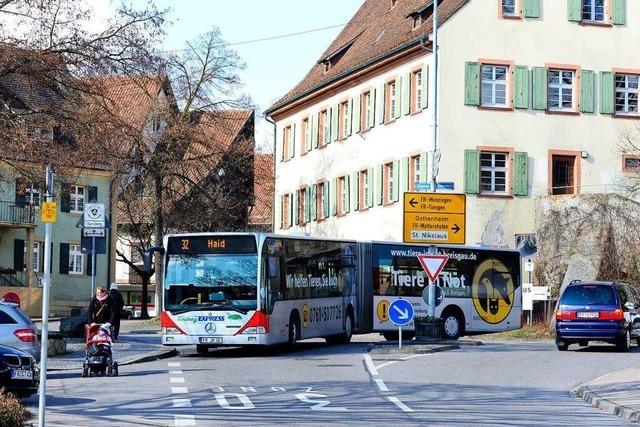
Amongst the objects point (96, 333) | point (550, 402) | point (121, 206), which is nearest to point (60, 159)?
point (96, 333)

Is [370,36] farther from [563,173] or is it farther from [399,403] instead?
[399,403]

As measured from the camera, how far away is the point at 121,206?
250 feet

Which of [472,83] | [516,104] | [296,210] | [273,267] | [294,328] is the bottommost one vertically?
[294,328]

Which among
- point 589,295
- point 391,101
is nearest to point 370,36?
point 391,101

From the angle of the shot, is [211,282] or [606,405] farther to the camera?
[211,282]

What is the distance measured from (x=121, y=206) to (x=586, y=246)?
108 ft

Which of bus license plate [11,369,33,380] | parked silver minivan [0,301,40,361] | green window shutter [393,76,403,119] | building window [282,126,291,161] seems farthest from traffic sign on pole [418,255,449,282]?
building window [282,126,291,161]

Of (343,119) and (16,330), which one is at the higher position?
(343,119)

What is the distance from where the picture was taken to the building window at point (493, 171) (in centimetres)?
5319

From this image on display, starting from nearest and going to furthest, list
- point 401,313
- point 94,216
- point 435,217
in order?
point 401,313
point 94,216
point 435,217

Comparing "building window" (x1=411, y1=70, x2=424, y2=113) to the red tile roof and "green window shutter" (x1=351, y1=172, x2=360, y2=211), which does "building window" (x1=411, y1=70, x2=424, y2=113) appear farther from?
"green window shutter" (x1=351, y1=172, x2=360, y2=211)

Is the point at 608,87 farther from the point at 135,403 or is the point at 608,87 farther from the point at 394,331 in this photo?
the point at 135,403

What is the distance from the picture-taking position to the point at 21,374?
1959cm

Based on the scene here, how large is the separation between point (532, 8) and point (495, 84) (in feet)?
10.3
